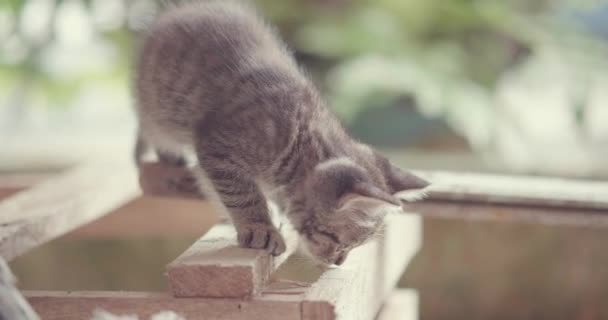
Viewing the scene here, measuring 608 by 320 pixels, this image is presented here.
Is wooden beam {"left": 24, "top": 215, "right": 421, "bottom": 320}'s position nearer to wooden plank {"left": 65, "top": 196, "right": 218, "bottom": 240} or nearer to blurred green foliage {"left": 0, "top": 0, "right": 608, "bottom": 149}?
wooden plank {"left": 65, "top": 196, "right": 218, "bottom": 240}

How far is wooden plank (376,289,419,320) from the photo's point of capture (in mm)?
2521

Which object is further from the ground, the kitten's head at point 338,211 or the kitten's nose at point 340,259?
the kitten's head at point 338,211

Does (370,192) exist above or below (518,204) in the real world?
above

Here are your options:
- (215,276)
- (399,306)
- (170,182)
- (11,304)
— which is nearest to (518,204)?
(399,306)

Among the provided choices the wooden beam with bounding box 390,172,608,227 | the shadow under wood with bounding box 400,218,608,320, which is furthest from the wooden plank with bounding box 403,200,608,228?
the shadow under wood with bounding box 400,218,608,320

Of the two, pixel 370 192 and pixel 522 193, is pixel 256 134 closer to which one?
pixel 370 192

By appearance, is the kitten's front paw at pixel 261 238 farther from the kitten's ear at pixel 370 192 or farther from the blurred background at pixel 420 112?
the blurred background at pixel 420 112

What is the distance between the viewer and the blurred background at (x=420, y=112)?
322cm

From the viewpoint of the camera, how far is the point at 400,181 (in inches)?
85.0

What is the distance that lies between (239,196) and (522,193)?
778mm

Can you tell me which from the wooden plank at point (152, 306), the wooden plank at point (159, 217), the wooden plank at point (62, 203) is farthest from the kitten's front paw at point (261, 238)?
the wooden plank at point (159, 217)

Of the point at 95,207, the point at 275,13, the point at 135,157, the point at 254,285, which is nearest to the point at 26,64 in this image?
the point at 275,13

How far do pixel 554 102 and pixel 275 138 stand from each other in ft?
7.74

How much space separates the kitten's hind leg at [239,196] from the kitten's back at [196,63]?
16 centimetres
